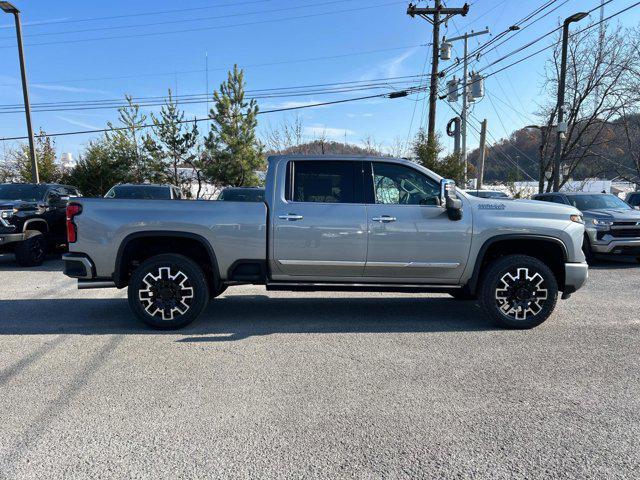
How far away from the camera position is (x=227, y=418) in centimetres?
315

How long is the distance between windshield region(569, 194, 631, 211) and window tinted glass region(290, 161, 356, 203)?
8.30m

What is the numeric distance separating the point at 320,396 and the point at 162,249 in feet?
9.49

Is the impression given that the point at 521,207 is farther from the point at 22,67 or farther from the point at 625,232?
the point at 22,67

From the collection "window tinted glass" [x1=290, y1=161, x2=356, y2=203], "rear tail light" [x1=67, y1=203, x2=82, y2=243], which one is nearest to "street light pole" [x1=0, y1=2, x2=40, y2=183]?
"rear tail light" [x1=67, y1=203, x2=82, y2=243]

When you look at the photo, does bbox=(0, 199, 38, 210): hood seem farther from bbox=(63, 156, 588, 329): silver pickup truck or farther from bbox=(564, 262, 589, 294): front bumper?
bbox=(564, 262, 589, 294): front bumper

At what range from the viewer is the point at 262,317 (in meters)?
5.74

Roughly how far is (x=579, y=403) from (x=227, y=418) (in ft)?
8.72

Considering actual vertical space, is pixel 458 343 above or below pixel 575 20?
below

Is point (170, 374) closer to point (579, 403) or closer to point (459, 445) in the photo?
point (459, 445)

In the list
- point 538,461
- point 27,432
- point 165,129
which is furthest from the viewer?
point 165,129

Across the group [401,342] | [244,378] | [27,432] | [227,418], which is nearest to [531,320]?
[401,342]

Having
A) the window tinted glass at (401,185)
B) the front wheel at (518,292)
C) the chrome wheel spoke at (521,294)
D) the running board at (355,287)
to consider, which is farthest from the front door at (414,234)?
the chrome wheel spoke at (521,294)

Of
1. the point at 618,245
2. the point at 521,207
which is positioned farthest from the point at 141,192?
the point at 618,245

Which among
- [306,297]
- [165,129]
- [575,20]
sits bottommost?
[306,297]
